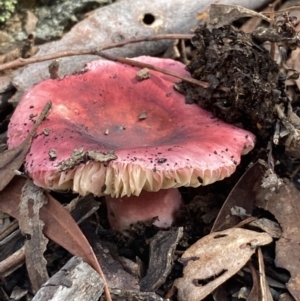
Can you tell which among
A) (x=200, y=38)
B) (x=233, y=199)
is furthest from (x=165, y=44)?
(x=233, y=199)

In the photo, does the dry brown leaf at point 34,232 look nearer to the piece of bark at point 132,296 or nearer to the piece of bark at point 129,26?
the piece of bark at point 132,296

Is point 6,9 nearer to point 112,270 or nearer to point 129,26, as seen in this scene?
point 129,26

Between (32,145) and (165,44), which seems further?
(165,44)

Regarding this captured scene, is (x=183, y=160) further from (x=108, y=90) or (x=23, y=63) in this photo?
(x=23, y=63)

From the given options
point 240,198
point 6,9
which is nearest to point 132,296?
point 240,198

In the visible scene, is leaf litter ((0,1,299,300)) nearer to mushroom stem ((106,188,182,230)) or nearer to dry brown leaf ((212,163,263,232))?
dry brown leaf ((212,163,263,232))

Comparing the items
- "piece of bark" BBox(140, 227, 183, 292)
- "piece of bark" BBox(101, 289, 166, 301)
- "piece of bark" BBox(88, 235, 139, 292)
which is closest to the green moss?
"piece of bark" BBox(88, 235, 139, 292)

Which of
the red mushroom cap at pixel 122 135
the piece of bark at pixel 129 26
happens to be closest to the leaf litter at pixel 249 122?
the red mushroom cap at pixel 122 135
